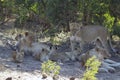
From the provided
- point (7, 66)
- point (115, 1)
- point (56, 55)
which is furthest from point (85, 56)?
point (115, 1)

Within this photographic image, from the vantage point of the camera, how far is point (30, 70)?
8.09m

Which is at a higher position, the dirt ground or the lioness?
the lioness

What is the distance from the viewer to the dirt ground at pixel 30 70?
7258 millimetres

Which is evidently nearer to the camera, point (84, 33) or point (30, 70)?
point (30, 70)

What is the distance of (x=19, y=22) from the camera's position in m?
14.2

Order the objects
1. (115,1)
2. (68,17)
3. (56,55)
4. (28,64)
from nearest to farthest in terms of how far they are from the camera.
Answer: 1. (28,64)
2. (56,55)
3. (115,1)
4. (68,17)

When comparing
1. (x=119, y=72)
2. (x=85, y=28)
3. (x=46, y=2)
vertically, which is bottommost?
(x=119, y=72)

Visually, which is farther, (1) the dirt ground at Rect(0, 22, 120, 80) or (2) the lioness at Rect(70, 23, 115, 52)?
(2) the lioness at Rect(70, 23, 115, 52)

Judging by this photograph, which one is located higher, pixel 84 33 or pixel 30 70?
pixel 84 33

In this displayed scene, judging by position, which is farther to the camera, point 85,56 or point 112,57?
point 112,57

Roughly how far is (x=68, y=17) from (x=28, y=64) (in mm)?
3823

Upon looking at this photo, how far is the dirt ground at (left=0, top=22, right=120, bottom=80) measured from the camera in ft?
23.8

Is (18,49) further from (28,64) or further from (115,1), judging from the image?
(115,1)

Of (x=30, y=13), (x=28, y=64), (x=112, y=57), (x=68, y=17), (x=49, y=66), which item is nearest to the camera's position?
(x=49, y=66)
